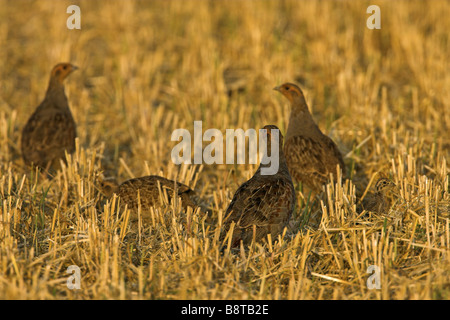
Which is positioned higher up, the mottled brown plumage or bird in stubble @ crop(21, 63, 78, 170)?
bird in stubble @ crop(21, 63, 78, 170)

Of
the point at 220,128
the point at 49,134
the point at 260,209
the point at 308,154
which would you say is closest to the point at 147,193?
the point at 260,209

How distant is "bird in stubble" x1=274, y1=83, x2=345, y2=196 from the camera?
7879mm

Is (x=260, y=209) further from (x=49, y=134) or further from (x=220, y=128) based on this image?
(x=49, y=134)

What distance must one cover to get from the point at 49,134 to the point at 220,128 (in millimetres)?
2583

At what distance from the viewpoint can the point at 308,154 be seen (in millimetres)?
7977

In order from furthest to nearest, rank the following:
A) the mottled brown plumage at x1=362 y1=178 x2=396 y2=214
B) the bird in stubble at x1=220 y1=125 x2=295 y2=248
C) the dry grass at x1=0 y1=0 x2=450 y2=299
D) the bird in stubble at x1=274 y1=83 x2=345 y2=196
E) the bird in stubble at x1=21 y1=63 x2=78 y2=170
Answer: the bird in stubble at x1=21 y1=63 x2=78 y2=170 → the bird in stubble at x1=274 y1=83 x2=345 y2=196 → the mottled brown plumage at x1=362 y1=178 x2=396 y2=214 → the bird in stubble at x1=220 y1=125 x2=295 y2=248 → the dry grass at x1=0 y1=0 x2=450 y2=299

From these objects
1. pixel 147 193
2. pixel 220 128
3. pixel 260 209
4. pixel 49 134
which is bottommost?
pixel 260 209

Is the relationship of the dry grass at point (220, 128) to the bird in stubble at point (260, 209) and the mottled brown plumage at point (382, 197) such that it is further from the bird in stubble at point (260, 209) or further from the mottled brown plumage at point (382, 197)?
the bird in stubble at point (260, 209)

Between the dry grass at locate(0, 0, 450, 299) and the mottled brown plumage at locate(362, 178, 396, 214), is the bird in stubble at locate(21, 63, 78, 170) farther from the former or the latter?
the mottled brown plumage at locate(362, 178, 396, 214)

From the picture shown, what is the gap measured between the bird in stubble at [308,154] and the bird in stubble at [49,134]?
3064 millimetres

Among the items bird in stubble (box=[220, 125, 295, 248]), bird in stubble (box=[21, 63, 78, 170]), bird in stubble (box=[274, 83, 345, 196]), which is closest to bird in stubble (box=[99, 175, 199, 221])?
bird in stubble (box=[220, 125, 295, 248])

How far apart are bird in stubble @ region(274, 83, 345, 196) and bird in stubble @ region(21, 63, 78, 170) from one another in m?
3.06

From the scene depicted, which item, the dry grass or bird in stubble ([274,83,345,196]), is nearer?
the dry grass

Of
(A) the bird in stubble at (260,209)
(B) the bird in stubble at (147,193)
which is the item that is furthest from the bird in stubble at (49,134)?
(A) the bird in stubble at (260,209)
